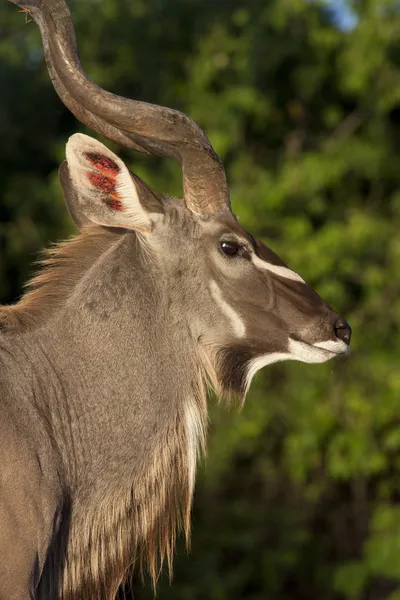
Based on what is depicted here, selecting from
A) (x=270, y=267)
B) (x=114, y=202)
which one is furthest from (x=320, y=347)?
(x=114, y=202)

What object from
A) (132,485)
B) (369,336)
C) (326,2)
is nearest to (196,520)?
(369,336)

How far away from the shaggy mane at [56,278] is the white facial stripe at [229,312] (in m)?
0.51

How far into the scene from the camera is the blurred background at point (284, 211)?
34.8 ft

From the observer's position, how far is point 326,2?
456 inches

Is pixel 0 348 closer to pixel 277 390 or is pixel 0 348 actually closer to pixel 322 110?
pixel 277 390

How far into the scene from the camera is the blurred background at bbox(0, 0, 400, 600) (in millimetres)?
10609

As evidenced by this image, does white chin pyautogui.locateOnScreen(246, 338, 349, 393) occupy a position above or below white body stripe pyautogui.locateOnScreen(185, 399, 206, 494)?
above

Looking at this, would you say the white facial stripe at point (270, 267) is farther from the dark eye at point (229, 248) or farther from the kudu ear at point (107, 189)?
the kudu ear at point (107, 189)

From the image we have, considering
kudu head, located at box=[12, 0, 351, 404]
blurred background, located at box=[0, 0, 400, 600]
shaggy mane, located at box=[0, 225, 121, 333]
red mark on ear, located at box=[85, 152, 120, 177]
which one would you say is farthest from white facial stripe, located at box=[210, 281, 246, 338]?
blurred background, located at box=[0, 0, 400, 600]

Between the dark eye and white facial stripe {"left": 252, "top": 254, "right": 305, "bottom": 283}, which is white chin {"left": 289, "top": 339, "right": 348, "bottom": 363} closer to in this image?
white facial stripe {"left": 252, "top": 254, "right": 305, "bottom": 283}

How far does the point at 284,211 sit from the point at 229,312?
621 centimetres

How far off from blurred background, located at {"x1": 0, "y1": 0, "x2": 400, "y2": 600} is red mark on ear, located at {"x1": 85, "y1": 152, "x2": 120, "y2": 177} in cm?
569

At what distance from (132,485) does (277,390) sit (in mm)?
6790

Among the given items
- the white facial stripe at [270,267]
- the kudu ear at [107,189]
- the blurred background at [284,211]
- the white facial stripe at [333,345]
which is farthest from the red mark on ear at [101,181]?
the blurred background at [284,211]
